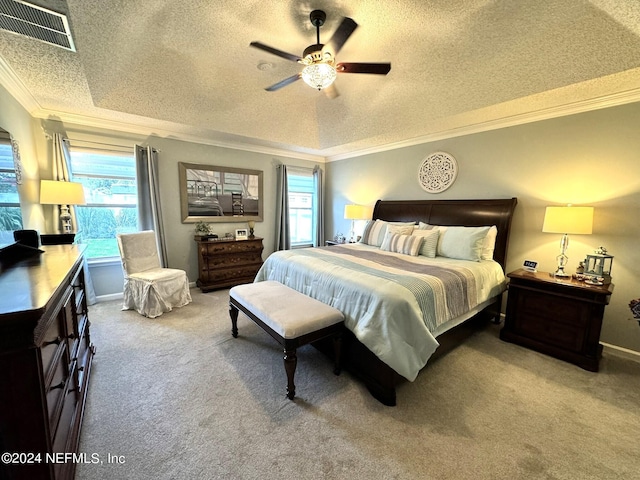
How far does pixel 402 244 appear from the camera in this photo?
346 cm

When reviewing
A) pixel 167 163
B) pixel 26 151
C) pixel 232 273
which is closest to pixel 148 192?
pixel 167 163

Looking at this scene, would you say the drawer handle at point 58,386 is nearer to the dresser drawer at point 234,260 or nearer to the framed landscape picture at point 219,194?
A: the dresser drawer at point 234,260

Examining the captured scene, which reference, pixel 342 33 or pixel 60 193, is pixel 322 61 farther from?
pixel 60 193

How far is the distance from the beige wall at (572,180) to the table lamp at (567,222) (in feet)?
1.17

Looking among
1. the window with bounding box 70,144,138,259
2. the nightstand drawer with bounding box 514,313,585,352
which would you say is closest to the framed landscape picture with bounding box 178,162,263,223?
the window with bounding box 70,144,138,259

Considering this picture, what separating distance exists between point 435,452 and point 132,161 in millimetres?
4775

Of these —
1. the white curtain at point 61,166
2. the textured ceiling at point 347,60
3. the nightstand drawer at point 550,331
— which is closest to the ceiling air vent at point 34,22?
the textured ceiling at point 347,60

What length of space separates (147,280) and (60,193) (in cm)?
135

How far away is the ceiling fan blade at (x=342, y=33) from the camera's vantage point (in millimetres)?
1640

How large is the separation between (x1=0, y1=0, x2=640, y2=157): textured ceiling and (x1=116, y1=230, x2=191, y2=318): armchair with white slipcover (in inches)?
64.7

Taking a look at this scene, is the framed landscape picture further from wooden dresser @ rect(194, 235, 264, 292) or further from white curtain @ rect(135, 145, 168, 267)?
wooden dresser @ rect(194, 235, 264, 292)

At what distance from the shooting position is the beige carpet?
1451 millimetres

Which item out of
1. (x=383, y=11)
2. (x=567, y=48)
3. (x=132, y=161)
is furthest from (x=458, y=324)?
(x=132, y=161)

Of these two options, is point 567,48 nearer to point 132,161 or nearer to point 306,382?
point 306,382
